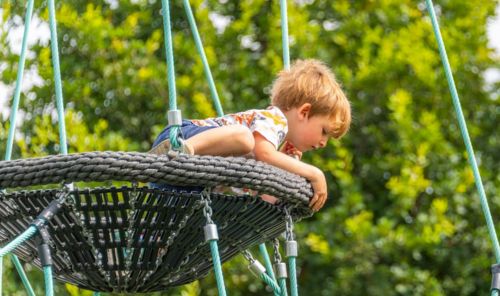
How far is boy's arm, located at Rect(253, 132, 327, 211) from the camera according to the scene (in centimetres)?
231

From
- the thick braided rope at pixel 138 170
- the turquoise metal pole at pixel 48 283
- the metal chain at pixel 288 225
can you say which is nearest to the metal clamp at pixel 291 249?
the metal chain at pixel 288 225

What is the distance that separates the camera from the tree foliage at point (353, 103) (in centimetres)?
489

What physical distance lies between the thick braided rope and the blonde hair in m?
0.50

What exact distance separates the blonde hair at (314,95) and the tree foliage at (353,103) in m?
2.08

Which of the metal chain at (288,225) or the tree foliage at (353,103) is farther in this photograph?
the tree foliage at (353,103)

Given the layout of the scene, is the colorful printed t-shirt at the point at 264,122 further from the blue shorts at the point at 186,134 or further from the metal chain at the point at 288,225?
the metal chain at the point at 288,225

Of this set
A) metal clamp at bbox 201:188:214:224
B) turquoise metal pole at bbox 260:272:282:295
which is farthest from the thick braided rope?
turquoise metal pole at bbox 260:272:282:295

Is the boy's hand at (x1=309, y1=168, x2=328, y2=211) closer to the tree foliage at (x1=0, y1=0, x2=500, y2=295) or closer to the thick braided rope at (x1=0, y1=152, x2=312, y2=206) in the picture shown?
the thick braided rope at (x1=0, y1=152, x2=312, y2=206)

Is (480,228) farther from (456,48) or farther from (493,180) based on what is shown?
(456,48)

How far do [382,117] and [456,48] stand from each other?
458 millimetres

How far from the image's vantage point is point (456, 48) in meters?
5.39

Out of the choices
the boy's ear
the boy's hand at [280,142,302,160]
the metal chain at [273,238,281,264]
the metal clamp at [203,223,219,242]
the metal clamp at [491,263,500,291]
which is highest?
the boy's ear

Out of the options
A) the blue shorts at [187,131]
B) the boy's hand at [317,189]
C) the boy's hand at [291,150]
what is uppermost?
the boy's hand at [291,150]

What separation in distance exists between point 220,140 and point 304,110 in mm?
379
